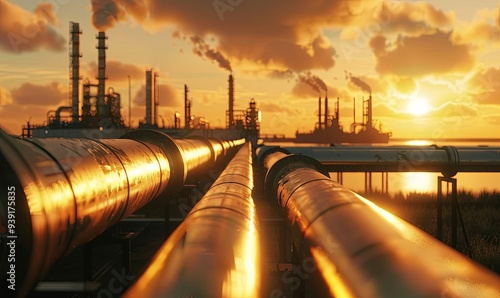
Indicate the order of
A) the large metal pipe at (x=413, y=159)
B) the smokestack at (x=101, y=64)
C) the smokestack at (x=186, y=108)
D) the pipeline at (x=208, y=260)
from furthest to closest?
the smokestack at (x=186, y=108), the smokestack at (x=101, y=64), the large metal pipe at (x=413, y=159), the pipeline at (x=208, y=260)

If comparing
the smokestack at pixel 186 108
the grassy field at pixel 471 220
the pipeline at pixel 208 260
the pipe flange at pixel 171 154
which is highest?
the smokestack at pixel 186 108

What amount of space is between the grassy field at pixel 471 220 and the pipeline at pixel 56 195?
26.7ft

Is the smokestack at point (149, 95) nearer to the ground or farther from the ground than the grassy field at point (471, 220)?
farther from the ground

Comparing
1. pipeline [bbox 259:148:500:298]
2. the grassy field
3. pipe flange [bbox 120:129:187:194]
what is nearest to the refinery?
pipeline [bbox 259:148:500:298]

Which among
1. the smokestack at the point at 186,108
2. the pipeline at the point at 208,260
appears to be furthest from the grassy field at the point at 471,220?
the smokestack at the point at 186,108

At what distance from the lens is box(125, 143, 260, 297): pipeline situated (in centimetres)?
205

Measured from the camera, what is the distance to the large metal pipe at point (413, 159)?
14.0 meters

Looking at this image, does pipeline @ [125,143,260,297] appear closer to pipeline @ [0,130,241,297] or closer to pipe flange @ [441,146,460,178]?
pipeline @ [0,130,241,297]

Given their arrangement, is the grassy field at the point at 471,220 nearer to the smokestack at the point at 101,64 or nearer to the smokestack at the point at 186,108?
the smokestack at the point at 101,64

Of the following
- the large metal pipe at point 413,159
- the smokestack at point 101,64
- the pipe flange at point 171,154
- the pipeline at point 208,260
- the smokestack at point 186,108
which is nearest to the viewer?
the pipeline at point 208,260

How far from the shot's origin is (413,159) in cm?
1446

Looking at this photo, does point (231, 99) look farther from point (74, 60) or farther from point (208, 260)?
point (208, 260)

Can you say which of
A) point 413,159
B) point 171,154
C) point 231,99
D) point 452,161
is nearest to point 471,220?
point 452,161

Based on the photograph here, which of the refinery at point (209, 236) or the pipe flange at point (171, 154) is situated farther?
the pipe flange at point (171, 154)
